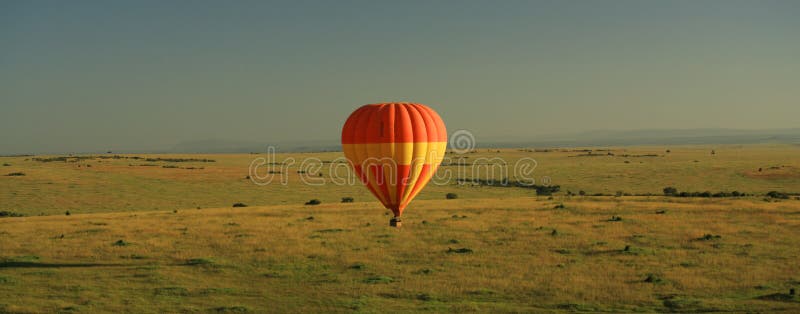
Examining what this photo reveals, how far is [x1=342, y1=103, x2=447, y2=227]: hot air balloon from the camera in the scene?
92.1 feet

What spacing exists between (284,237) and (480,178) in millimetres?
53458

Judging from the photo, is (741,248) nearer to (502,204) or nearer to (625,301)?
(625,301)

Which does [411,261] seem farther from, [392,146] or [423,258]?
[392,146]

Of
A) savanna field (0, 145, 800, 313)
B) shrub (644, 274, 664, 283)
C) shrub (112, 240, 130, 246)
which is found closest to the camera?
savanna field (0, 145, 800, 313)

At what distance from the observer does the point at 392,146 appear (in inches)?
1104

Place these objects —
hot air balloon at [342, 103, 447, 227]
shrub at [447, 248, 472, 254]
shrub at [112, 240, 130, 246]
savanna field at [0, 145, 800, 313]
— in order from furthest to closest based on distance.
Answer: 1. shrub at [112, 240, 130, 246]
2. hot air balloon at [342, 103, 447, 227]
3. shrub at [447, 248, 472, 254]
4. savanna field at [0, 145, 800, 313]

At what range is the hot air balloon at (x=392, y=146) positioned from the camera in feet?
92.1

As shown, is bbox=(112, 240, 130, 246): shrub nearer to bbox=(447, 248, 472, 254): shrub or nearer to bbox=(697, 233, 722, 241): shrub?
bbox=(447, 248, 472, 254): shrub

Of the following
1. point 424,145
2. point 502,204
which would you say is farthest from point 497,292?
point 502,204

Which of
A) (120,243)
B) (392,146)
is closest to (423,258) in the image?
(392,146)

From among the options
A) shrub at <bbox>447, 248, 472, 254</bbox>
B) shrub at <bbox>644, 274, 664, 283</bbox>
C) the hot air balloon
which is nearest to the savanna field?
shrub at <bbox>447, 248, 472, 254</bbox>

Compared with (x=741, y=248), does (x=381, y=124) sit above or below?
above

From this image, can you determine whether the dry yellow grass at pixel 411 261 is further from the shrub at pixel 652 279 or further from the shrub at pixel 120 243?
the shrub at pixel 120 243

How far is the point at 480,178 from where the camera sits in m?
82.6
